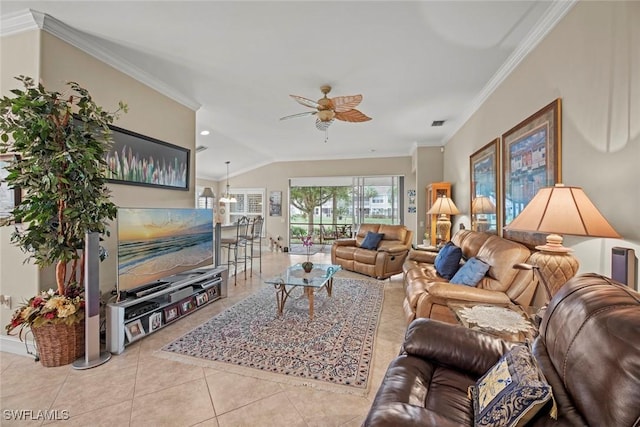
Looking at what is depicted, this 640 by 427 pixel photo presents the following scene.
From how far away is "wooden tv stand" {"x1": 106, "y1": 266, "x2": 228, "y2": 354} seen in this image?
2.46m

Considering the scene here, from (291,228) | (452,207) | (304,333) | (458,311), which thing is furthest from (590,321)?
(291,228)

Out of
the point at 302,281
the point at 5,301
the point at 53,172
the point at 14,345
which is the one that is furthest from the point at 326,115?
the point at 14,345

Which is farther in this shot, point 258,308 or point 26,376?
point 258,308

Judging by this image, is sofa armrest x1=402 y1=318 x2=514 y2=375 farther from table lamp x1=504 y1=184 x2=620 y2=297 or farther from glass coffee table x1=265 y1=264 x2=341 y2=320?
glass coffee table x1=265 y1=264 x2=341 y2=320

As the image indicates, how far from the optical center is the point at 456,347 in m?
1.50

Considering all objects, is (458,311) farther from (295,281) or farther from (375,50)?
(375,50)

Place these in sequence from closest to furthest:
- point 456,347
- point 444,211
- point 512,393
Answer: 1. point 512,393
2. point 456,347
3. point 444,211

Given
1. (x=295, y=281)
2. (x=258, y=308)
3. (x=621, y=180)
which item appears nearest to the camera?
(x=621, y=180)

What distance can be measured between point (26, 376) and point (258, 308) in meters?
2.02

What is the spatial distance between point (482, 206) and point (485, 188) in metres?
0.27

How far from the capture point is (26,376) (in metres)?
2.12

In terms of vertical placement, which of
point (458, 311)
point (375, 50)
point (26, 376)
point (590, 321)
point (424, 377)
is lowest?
point (26, 376)

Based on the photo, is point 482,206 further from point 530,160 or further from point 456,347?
point 456,347

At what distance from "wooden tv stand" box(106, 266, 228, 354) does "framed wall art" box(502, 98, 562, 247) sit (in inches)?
143
